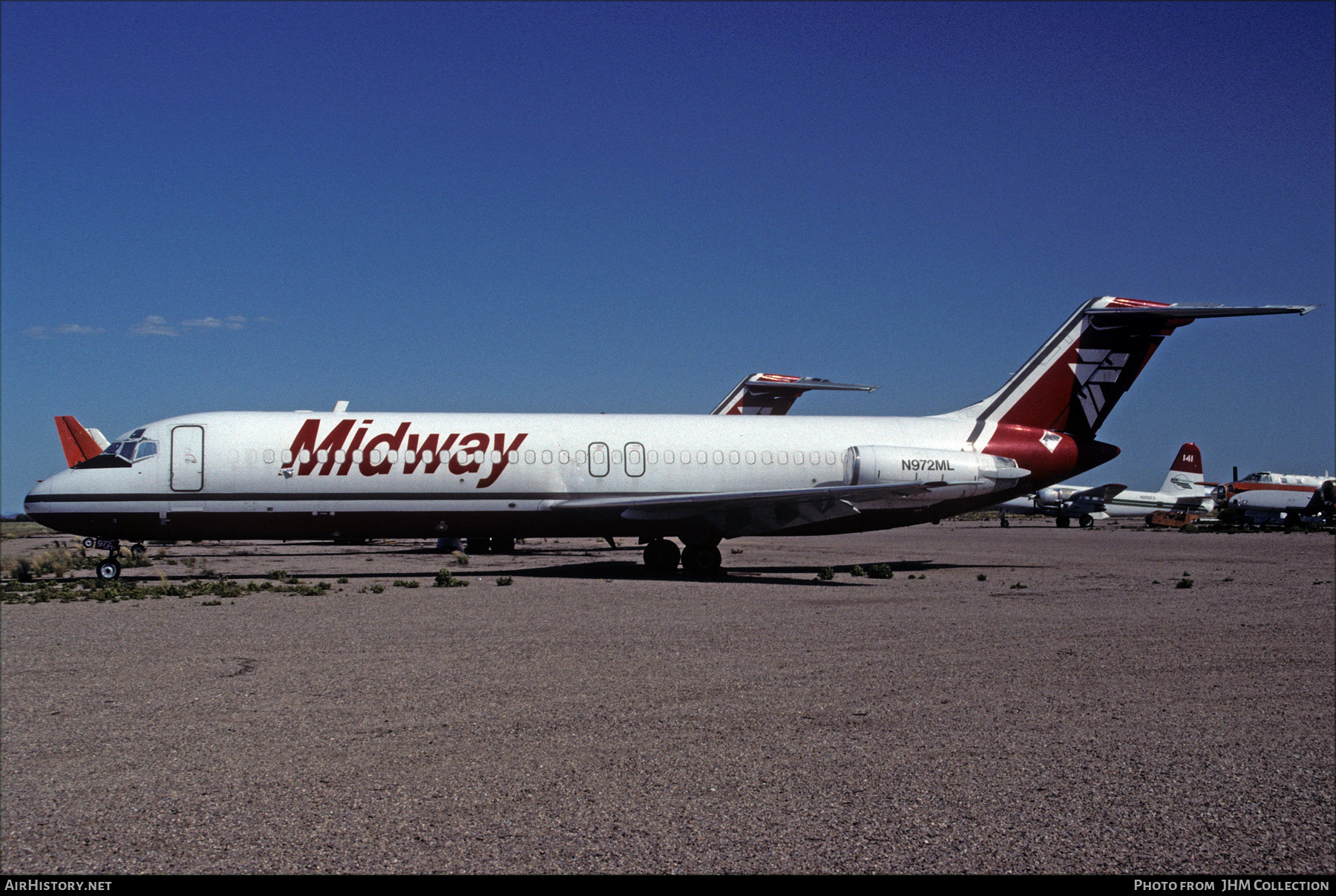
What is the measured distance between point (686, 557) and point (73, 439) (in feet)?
85.7

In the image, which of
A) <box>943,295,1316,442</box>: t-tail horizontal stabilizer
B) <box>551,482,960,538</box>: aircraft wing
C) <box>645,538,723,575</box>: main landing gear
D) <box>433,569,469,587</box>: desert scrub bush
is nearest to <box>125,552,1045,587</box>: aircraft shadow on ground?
<box>645,538,723,575</box>: main landing gear

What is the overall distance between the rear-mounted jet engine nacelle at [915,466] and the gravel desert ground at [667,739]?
767 cm

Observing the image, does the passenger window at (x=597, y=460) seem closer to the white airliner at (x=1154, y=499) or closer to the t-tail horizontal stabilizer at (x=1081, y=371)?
the t-tail horizontal stabilizer at (x=1081, y=371)

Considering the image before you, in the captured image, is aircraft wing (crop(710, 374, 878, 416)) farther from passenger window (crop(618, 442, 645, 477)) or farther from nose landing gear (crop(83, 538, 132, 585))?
nose landing gear (crop(83, 538, 132, 585))

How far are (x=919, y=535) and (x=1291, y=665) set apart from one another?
1523 inches

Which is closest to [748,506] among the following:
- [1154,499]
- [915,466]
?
[915,466]

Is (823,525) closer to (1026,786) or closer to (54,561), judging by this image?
(1026,786)

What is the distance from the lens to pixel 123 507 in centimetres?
2125

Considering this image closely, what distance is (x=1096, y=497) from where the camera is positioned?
56094mm

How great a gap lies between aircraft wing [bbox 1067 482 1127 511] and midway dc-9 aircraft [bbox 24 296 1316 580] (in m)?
30.8

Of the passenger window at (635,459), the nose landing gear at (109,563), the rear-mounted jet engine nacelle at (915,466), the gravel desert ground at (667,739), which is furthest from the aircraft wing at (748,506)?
the nose landing gear at (109,563)

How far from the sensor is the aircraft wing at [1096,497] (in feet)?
178

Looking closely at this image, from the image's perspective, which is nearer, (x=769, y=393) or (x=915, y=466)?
(x=915, y=466)

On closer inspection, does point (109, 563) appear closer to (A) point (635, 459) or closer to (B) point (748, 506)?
(A) point (635, 459)
